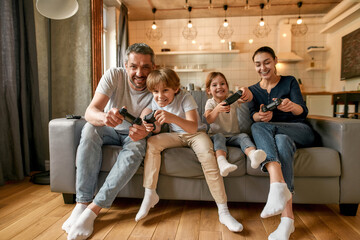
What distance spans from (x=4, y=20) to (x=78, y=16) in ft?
2.61

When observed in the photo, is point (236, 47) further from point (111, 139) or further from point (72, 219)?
point (72, 219)

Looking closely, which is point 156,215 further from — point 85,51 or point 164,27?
point 164,27

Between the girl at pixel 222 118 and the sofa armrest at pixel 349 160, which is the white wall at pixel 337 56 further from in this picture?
the girl at pixel 222 118

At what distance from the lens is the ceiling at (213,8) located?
14.5 ft

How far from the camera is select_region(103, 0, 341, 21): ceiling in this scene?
174 inches

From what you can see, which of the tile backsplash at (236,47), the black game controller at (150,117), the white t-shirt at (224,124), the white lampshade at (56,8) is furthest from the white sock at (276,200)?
the tile backsplash at (236,47)

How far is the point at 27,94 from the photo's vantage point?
229 cm

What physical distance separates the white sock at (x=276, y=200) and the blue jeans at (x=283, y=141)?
11 cm

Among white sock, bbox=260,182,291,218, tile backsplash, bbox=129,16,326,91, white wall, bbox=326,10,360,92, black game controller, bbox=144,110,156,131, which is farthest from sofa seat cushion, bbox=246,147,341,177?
tile backsplash, bbox=129,16,326,91

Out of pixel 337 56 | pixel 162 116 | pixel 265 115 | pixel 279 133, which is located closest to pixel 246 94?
pixel 265 115

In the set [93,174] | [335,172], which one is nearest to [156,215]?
[93,174]

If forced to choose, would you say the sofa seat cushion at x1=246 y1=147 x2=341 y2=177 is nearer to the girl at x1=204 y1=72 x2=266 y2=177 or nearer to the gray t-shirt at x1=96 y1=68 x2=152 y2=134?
the girl at x1=204 y1=72 x2=266 y2=177

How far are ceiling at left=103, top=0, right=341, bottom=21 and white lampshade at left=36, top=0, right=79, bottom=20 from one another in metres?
2.59

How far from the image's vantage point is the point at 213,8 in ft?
15.5
